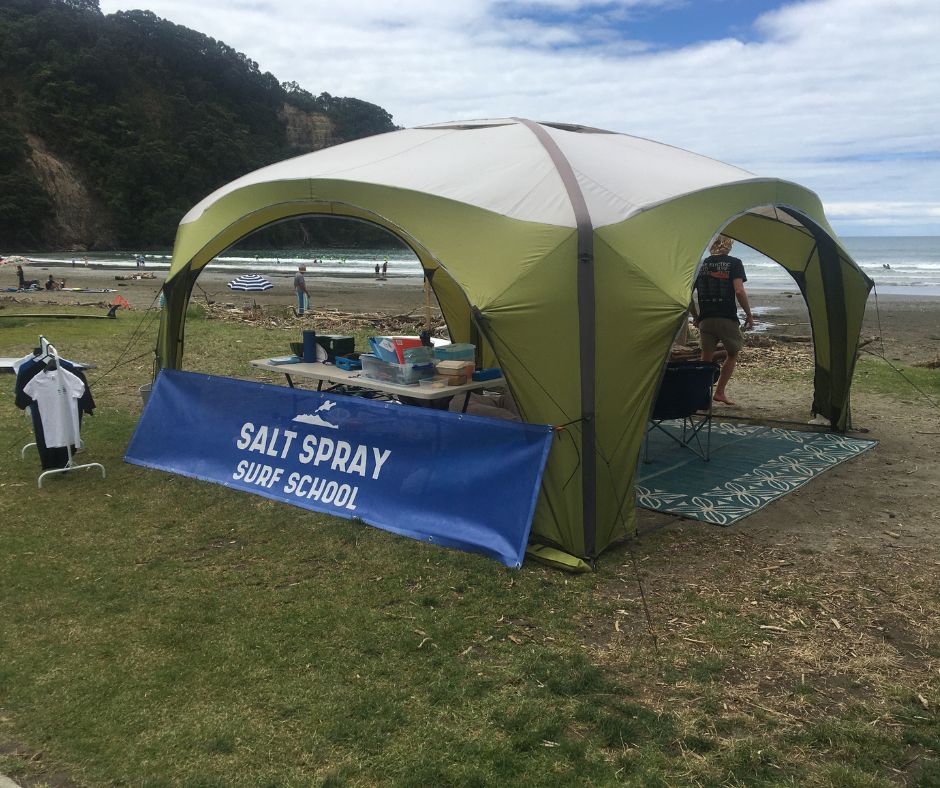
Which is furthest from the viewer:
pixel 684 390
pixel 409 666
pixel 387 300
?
pixel 387 300

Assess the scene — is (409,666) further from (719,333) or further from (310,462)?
(719,333)

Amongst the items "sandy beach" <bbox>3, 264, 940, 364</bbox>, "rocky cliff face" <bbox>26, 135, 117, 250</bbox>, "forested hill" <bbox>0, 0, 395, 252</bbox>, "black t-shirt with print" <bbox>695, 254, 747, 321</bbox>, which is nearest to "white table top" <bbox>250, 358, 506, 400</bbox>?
"black t-shirt with print" <bbox>695, 254, 747, 321</bbox>

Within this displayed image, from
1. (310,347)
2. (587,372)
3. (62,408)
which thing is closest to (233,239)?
(310,347)

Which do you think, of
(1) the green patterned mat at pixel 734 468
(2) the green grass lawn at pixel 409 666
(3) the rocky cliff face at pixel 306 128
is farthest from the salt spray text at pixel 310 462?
(3) the rocky cliff face at pixel 306 128

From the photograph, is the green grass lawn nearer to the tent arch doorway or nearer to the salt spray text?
the salt spray text

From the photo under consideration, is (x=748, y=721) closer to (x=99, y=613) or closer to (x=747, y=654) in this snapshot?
(x=747, y=654)

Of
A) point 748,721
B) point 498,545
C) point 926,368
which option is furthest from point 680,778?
point 926,368

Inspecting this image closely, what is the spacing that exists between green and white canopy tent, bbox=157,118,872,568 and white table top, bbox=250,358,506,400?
50 centimetres

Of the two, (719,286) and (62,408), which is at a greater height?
(719,286)

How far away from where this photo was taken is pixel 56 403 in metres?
5.59

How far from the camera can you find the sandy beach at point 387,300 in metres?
16.7

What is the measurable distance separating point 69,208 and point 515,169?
6518cm

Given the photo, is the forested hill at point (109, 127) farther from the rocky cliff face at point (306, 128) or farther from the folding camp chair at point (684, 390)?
the folding camp chair at point (684, 390)

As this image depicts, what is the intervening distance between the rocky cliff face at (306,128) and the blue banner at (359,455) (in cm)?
8670
